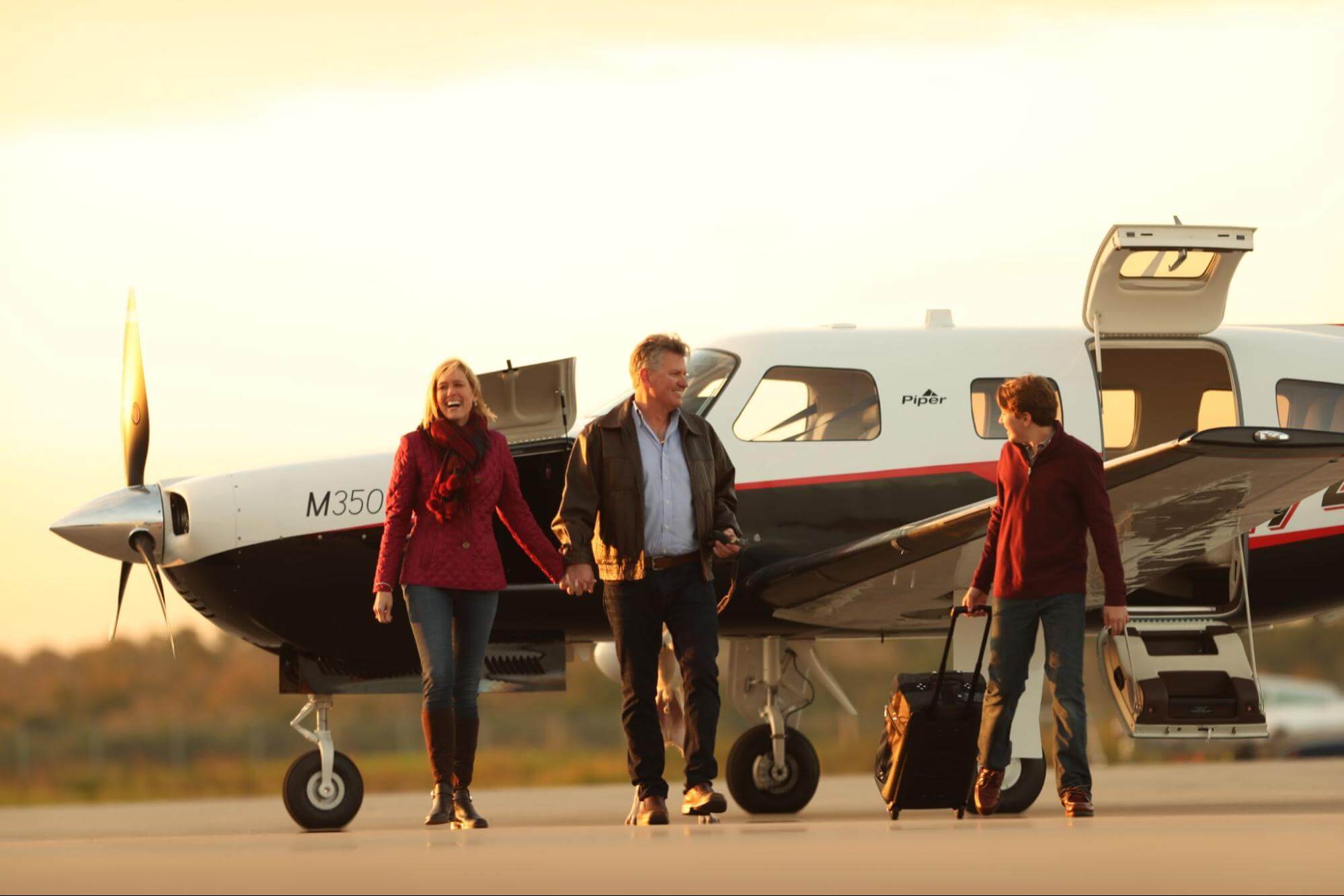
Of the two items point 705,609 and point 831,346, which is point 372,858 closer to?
point 705,609

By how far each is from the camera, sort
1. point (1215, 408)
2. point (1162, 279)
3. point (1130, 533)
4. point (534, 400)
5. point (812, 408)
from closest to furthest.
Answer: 1. point (1130, 533)
2. point (534, 400)
3. point (812, 408)
4. point (1162, 279)
5. point (1215, 408)

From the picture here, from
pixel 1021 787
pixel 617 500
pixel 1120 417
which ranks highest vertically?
pixel 1120 417

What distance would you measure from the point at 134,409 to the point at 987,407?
511 cm

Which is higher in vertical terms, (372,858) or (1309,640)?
(372,858)

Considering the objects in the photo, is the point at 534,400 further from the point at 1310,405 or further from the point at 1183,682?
the point at 1310,405

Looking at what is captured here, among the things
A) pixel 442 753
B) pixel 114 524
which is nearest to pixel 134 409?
pixel 114 524

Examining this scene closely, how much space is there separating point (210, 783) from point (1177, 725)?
18.4 metres

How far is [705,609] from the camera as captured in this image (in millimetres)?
7375

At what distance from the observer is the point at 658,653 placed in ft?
24.3

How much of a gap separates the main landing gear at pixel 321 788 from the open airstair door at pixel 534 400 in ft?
6.33

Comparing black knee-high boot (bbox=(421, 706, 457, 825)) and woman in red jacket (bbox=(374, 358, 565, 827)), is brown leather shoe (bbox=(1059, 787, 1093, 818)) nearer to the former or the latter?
woman in red jacket (bbox=(374, 358, 565, 827))

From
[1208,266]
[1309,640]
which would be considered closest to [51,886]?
[1208,266]

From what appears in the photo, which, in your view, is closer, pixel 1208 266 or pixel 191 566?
pixel 191 566

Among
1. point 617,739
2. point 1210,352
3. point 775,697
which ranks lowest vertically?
point 617,739
